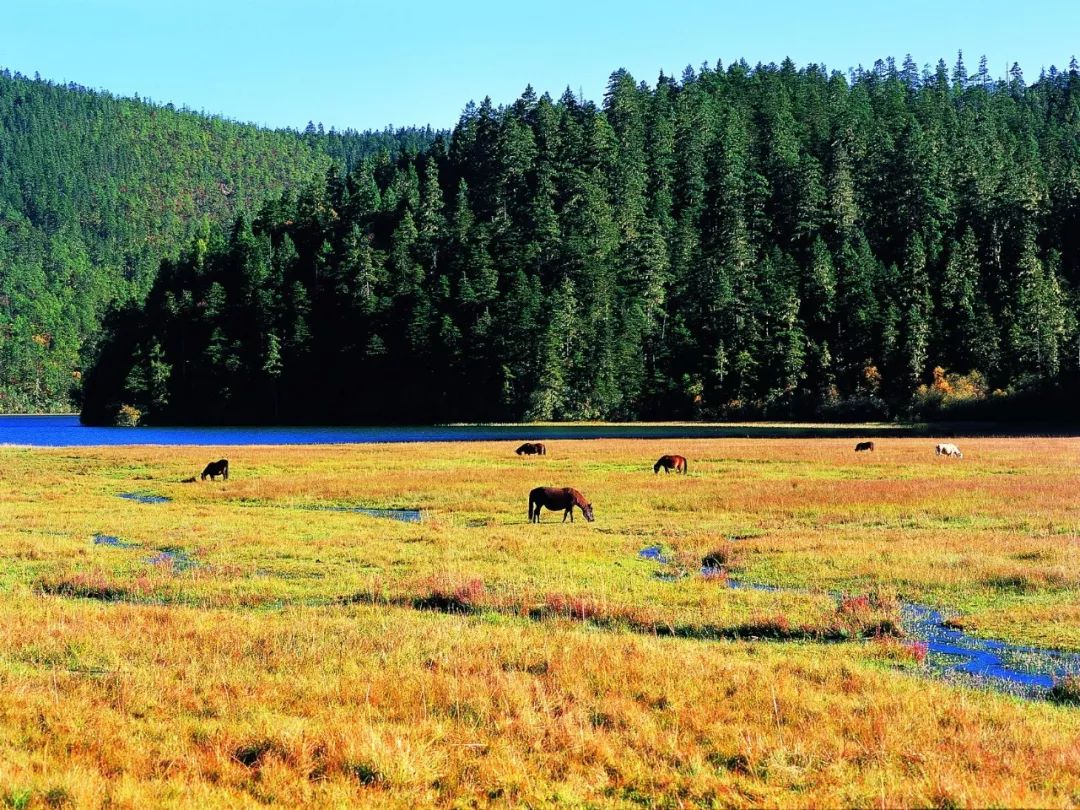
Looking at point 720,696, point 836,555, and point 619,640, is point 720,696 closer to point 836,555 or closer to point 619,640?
point 619,640

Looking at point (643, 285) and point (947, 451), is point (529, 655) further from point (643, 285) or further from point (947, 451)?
point (643, 285)

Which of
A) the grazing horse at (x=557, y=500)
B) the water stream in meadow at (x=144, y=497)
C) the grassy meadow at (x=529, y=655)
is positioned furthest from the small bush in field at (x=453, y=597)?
the water stream in meadow at (x=144, y=497)

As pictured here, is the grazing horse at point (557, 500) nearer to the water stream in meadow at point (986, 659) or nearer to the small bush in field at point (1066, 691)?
the water stream in meadow at point (986, 659)

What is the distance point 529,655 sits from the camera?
1403cm

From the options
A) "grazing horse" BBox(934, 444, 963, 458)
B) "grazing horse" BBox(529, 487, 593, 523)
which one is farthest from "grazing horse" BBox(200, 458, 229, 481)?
"grazing horse" BBox(934, 444, 963, 458)

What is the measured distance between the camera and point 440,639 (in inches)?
599

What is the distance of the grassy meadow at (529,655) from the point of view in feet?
30.4

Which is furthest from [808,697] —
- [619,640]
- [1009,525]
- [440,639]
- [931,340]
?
Result: [931,340]

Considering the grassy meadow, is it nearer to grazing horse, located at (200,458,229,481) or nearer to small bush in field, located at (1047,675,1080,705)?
small bush in field, located at (1047,675,1080,705)

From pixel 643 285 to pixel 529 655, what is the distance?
452 feet

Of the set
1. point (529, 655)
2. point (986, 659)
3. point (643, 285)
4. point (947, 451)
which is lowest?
point (986, 659)

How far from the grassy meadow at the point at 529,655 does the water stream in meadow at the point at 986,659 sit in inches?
22.1

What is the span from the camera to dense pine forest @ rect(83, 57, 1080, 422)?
128 m

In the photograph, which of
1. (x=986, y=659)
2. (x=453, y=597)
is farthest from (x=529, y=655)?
(x=986, y=659)
